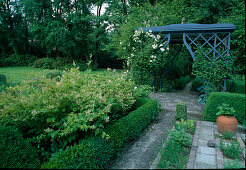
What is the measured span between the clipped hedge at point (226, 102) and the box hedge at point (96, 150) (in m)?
2.53

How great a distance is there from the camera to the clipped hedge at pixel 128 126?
10.6 feet

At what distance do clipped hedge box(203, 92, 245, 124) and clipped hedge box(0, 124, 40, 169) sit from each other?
15.7 feet

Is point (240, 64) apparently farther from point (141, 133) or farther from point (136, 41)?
point (141, 133)

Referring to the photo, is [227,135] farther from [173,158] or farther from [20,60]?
[20,60]

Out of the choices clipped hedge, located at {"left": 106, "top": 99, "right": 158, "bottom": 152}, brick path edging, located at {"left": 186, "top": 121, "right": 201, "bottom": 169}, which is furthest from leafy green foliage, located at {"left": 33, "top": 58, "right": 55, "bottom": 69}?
brick path edging, located at {"left": 186, "top": 121, "right": 201, "bottom": 169}

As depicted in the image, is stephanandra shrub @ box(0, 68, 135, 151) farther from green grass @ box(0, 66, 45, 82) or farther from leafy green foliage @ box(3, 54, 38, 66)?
leafy green foliage @ box(3, 54, 38, 66)

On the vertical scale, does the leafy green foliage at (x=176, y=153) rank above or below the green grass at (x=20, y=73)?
below

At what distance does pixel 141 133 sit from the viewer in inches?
172

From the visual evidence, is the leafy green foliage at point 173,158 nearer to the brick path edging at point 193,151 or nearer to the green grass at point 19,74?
the brick path edging at point 193,151

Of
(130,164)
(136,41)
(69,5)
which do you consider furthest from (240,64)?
(69,5)

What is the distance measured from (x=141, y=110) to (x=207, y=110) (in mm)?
2262

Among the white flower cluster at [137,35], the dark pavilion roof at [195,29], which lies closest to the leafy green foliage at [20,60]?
the white flower cluster at [137,35]

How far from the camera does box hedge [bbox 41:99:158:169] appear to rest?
2.39m

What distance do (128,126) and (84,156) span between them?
4.49 ft
